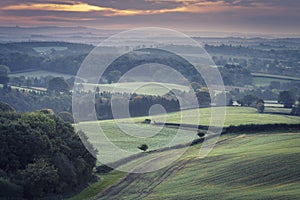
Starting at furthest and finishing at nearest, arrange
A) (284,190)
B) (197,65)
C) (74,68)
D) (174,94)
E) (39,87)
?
(74,68) → (197,65) → (39,87) → (174,94) → (284,190)

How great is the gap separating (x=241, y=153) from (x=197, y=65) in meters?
128

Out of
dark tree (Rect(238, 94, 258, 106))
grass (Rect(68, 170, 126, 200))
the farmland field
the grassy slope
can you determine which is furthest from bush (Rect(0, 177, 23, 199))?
dark tree (Rect(238, 94, 258, 106))

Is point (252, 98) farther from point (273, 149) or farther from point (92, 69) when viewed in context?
point (92, 69)

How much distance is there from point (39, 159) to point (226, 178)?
15.8 meters

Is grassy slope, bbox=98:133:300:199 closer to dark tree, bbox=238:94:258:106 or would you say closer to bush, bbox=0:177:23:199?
bush, bbox=0:177:23:199

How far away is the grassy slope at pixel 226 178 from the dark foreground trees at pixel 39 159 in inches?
167

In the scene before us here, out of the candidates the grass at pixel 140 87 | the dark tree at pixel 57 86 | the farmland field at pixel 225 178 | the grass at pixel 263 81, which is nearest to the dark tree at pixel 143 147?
the farmland field at pixel 225 178

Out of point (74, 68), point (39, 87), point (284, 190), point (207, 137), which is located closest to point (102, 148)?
point (207, 137)

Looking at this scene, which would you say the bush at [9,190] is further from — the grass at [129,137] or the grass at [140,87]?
the grass at [140,87]

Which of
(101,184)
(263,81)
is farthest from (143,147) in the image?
(263,81)

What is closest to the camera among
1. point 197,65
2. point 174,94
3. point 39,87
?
point 174,94

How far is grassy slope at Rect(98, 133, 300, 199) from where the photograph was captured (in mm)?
35859

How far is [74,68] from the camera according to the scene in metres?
190

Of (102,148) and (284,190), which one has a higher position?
(284,190)
